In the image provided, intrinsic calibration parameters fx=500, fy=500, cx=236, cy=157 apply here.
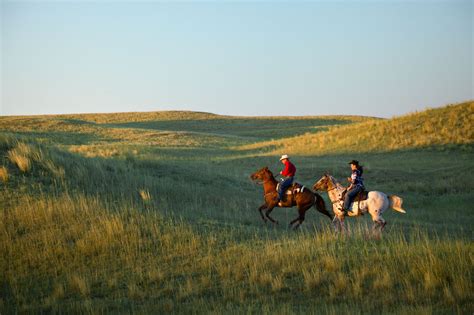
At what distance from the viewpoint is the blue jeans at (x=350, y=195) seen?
1329cm

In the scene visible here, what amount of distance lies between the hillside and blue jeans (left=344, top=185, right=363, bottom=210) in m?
25.9

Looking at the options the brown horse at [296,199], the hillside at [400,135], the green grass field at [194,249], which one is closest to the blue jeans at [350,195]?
the green grass field at [194,249]

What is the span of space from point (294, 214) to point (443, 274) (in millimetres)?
10114

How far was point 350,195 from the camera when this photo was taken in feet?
43.9

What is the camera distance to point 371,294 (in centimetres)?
850

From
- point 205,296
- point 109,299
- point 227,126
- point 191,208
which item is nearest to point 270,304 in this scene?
point 205,296

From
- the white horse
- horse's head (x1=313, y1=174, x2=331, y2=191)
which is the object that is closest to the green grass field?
the white horse

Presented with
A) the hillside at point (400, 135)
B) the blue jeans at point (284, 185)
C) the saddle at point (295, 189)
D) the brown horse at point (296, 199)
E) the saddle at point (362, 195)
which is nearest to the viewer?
the saddle at point (362, 195)

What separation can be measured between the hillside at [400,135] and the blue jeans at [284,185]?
80.9 ft

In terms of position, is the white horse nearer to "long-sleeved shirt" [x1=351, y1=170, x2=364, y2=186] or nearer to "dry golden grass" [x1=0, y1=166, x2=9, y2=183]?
"long-sleeved shirt" [x1=351, y1=170, x2=364, y2=186]

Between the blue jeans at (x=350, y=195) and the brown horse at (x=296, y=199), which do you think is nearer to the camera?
the blue jeans at (x=350, y=195)

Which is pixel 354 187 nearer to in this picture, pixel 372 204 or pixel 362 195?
pixel 362 195

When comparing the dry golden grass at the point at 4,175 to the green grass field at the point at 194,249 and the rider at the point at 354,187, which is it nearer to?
the green grass field at the point at 194,249

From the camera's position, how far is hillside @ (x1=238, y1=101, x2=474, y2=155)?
38.0 meters
